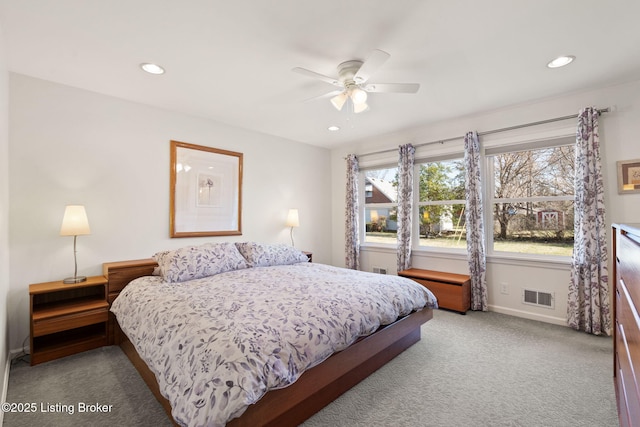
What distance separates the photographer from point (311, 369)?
1.68 m

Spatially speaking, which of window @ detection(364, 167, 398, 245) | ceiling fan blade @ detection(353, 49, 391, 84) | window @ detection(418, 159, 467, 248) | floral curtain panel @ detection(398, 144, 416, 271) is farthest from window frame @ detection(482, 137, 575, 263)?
ceiling fan blade @ detection(353, 49, 391, 84)

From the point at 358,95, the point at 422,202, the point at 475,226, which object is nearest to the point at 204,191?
the point at 358,95

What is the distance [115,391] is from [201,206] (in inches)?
84.0

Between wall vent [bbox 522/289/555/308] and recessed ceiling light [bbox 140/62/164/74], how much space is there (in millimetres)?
4507

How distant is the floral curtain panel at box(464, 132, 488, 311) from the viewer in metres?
3.59

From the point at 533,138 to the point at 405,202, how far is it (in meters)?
1.68

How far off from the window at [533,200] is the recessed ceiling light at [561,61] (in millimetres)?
1188

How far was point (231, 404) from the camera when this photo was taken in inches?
48.1

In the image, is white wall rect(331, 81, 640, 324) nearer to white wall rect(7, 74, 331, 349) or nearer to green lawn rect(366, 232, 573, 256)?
green lawn rect(366, 232, 573, 256)

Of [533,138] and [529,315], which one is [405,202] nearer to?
[533,138]

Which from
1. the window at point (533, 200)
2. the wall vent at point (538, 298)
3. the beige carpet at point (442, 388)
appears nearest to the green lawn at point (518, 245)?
the window at point (533, 200)

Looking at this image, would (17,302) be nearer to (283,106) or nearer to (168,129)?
(168,129)

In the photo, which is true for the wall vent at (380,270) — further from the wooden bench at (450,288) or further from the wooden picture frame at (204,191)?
the wooden picture frame at (204,191)

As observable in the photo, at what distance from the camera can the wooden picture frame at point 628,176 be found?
9.01ft
